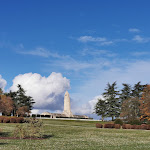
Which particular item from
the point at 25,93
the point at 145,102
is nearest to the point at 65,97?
the point at 25,93

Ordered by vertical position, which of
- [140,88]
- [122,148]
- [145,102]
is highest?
[140,88]

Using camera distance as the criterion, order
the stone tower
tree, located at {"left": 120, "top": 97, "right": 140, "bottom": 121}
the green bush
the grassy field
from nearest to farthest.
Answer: the grassy field
the green bush
tree, located at {"left": 120, "top": 97, "right": 140, "bottom": 121}
the stone tower

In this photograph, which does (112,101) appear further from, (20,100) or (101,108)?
A: (20,100)

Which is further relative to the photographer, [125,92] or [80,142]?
[125,92]

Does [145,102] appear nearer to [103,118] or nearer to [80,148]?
[103,118]

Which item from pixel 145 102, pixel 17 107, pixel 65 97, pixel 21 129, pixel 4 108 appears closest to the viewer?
pixel 21 129

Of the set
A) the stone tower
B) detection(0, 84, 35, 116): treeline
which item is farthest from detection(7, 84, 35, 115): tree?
the stone tower

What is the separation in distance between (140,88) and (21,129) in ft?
263

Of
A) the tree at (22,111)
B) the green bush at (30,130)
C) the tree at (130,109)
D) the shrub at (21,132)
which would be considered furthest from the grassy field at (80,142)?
the tree at (22,111)

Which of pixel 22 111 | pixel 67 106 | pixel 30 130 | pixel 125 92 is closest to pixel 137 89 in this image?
pixel 125 92

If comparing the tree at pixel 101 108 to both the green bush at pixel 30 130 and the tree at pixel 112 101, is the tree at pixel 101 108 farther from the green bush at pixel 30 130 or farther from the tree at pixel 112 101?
the green bush at pixel 30 130

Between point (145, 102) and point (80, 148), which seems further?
point (145, 102)

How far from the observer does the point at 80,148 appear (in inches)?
774

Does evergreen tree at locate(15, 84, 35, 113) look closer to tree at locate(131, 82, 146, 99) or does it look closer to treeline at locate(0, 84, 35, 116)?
treeline at locate(0, 84, 35, 116)
